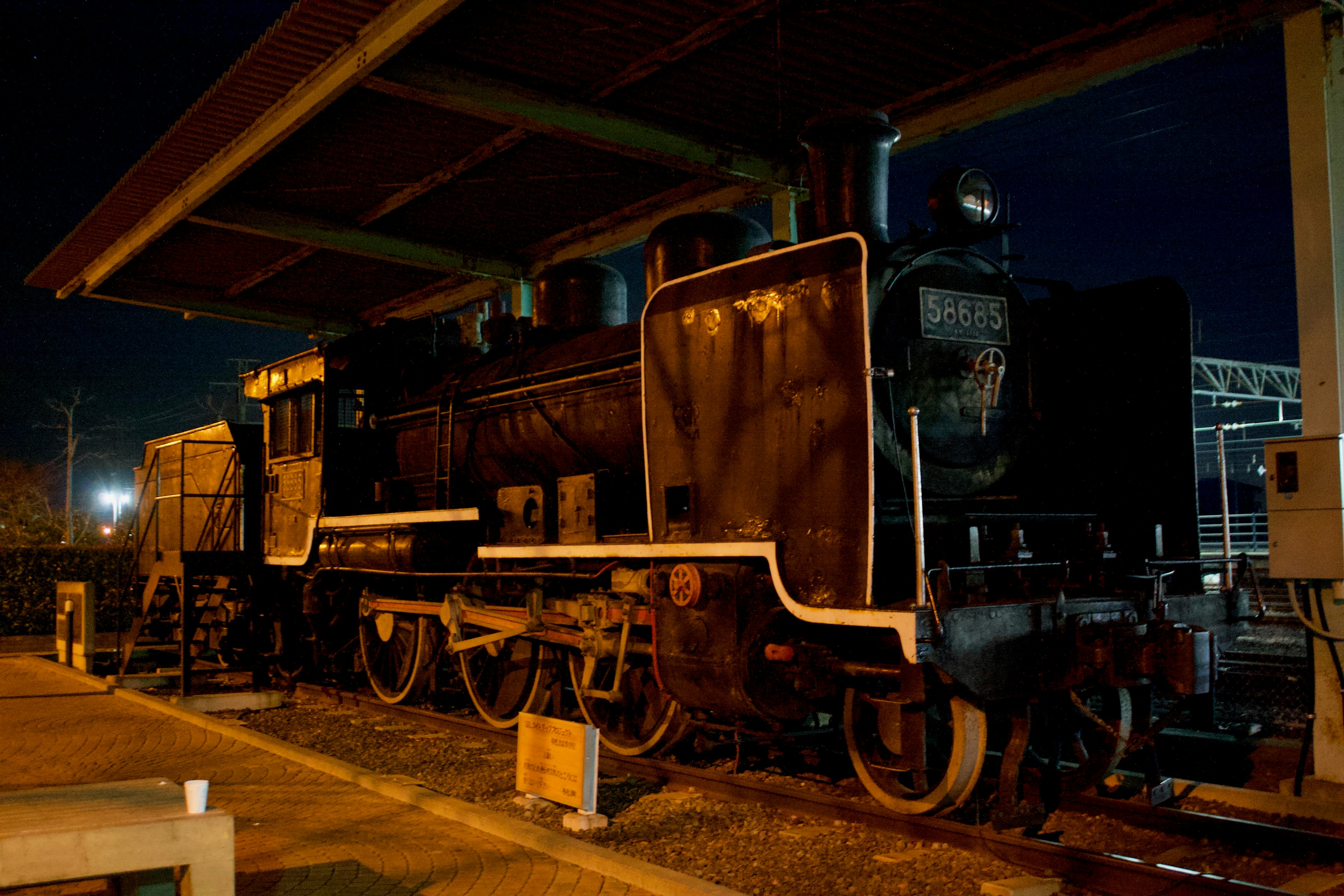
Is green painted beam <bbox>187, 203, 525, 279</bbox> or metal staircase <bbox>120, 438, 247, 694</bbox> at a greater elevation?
green painted beam <bbox>187, 203, 525, 279</bbox>

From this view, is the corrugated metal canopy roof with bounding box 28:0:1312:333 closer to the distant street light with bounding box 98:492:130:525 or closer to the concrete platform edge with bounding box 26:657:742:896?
the concrete platform edge with bounding box 26:657:742:896

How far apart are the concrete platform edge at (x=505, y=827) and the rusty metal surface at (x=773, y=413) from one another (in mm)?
1542

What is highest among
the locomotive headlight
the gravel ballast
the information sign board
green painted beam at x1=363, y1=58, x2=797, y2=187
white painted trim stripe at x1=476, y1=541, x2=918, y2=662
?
green painted beam at x1=363, y1=58, x2=797, y2=187

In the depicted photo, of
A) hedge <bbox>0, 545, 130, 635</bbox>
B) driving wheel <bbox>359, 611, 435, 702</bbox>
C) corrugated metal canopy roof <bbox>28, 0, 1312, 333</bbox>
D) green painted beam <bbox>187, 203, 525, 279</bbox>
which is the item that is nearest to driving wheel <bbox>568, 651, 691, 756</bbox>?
driving wheel <bbox>359, 611, 435, 702</bbox>

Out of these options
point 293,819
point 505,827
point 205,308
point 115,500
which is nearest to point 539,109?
point 293,819

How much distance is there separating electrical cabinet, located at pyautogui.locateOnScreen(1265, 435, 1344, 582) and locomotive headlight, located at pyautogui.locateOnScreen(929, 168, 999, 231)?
2.49m

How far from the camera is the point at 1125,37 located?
329 inches

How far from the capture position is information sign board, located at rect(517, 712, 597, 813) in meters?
6.03

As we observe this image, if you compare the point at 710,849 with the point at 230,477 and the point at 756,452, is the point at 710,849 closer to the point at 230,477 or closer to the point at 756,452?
the point at 756,452

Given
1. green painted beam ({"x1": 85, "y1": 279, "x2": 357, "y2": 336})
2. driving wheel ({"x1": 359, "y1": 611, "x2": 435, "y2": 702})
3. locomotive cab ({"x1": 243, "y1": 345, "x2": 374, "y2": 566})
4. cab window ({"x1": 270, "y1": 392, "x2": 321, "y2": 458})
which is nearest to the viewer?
driving wheel ({"x1": 359, "y1": 611, "x2": 435, "y2": 702})

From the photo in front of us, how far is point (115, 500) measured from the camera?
48031 millimetres

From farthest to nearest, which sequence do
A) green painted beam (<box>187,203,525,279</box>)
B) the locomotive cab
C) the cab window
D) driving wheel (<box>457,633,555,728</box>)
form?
green painted beam (<box>187,203,525,279</box>), the cab window, the locomotive cab, driving wheel (<box>457,633,555,728</box>)

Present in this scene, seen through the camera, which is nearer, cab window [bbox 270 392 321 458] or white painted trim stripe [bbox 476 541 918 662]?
white painted trim stripe [bbox 476 541 918 662]

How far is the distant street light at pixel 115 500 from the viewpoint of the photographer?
47.6 meters
